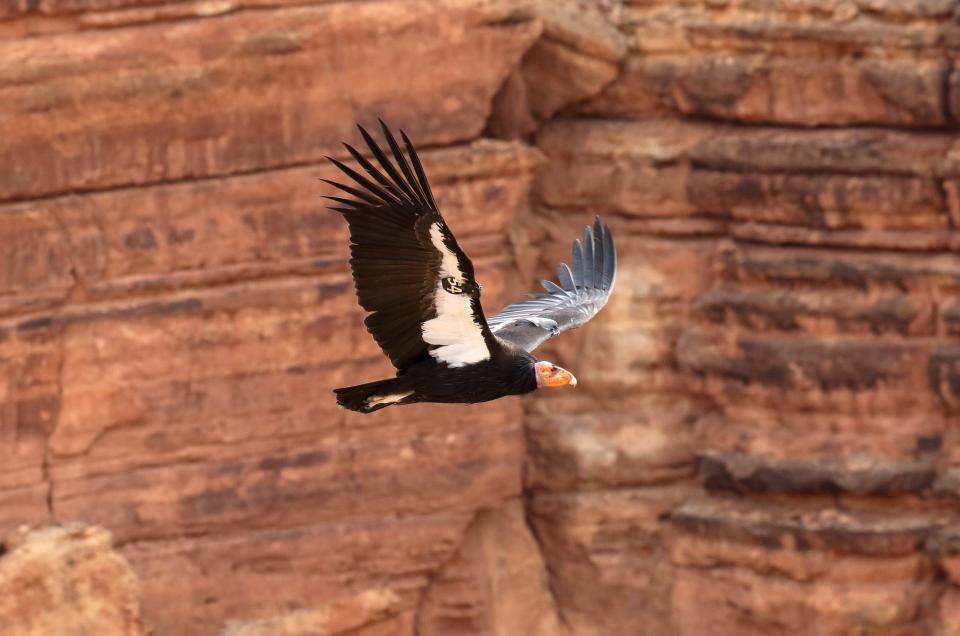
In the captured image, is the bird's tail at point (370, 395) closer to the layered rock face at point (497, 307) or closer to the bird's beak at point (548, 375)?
the bird's beak at point (548, 375)

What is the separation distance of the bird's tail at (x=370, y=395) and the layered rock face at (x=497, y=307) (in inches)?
167

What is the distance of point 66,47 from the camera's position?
494 inches

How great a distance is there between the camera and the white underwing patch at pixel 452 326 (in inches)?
328

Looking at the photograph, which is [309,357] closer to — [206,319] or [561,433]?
[206,319]

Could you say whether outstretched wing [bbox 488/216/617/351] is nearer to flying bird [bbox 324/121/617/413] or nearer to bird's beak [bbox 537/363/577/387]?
flying bird [bbox 324/121/617/413]

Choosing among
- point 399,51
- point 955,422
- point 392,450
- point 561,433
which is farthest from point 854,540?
point 399,51

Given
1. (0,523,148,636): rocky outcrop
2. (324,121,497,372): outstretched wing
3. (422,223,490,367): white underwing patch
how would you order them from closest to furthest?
(324,121,497,372): outstretched wing → (422,223,490,367): white underwing patch → (0,523,148,636): rocky outcrop

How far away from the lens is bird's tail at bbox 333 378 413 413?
28.9ft

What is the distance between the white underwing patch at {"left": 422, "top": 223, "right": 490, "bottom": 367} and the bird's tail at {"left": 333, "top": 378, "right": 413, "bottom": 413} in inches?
9.3

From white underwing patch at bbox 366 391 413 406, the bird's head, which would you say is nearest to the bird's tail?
white underwing patch at bbox 366 391 413 406

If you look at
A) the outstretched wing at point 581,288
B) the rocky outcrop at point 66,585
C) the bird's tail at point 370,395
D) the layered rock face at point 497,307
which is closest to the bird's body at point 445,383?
the bird's tail at point 370,395

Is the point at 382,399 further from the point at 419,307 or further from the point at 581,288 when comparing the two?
the point at 581,288

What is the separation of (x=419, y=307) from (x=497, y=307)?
194 inches

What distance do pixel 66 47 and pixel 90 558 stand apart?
10.5ft
